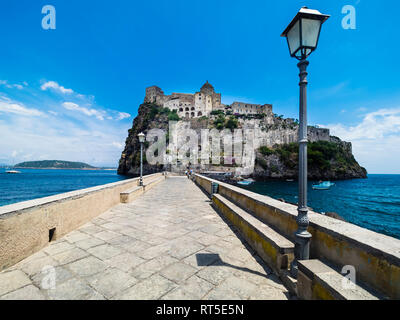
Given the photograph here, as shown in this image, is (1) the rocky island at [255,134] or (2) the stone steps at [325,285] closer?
(2) the stone steps at [325,285]

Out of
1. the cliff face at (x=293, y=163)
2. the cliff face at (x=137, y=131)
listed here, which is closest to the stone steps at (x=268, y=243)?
the cliff face at (x=293, y=163)

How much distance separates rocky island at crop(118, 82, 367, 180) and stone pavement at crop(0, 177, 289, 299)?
44643 mm

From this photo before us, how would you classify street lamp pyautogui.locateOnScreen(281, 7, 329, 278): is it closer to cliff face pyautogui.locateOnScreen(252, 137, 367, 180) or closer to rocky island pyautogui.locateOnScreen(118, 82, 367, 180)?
rocky island pyautogui.locateOnScreen(118, 82, 367, 180)

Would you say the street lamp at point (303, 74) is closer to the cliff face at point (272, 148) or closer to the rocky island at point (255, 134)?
the rocky island at point (255, 134)

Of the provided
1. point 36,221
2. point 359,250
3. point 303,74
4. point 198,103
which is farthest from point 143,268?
point 198,103

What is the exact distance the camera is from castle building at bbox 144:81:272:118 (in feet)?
267

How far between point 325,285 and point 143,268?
7.51 ft

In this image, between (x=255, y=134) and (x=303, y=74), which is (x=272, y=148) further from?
(x=303, y=74)

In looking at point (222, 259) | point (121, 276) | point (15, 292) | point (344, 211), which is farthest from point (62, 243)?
point (344, 211)

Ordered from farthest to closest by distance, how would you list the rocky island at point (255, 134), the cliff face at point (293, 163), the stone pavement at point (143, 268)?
1. the rocky island at point (255, 134)
2. the cliff face at point (293, 163)
3. the stone pavement at point (143, 268)

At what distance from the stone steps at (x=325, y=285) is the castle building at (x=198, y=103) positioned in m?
81.6

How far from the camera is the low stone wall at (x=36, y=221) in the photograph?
8.53ft
